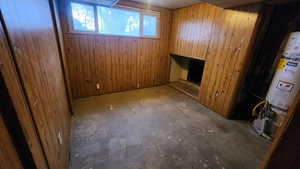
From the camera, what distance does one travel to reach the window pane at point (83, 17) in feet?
8.51

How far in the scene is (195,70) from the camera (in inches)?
187

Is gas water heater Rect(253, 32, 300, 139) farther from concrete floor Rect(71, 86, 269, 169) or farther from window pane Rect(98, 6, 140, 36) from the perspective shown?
window pane Rect(98, 6, 140, 36)

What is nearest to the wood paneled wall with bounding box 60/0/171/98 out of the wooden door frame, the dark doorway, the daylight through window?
the daylight through window

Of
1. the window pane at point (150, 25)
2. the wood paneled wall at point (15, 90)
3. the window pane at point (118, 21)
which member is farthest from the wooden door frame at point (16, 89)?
the window pane at point (150, 25)

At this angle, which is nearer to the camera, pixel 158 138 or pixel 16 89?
pixel 16 89

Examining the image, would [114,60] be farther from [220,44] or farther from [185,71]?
[185,71]

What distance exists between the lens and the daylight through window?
8.73 ft

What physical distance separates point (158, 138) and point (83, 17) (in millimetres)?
2982

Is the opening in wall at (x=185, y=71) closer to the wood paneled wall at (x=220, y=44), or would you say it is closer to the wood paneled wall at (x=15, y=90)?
the wood paneled wall at (x=220, y=44)

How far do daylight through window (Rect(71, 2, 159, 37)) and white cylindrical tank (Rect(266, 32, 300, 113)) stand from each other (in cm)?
284

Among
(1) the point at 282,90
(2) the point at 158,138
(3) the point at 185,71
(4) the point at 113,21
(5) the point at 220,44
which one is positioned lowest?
A: (2) the point at 158,138

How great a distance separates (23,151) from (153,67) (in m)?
3.55

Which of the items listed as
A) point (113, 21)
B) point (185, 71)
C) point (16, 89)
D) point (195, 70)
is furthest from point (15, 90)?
point (195, 70)

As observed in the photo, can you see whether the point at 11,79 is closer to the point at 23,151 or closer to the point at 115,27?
the point at 23,151
